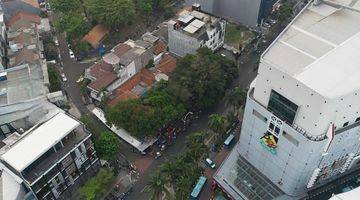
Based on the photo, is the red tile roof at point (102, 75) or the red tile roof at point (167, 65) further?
the red tile roof at point (167, 65)

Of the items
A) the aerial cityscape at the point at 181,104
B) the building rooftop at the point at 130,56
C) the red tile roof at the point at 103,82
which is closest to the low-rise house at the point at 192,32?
the aerial cityscape at the point at 181,104

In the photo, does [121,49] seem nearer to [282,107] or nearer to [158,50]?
[158,50]

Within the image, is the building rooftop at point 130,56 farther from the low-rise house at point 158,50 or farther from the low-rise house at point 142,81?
the low-rise house at point 158,50

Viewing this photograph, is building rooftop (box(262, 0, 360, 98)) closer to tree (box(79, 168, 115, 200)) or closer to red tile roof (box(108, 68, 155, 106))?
tree (box(79, 168, 115, 200))

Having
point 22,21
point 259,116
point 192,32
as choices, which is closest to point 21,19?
point 22,21

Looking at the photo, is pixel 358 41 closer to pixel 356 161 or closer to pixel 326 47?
pixel 326 47

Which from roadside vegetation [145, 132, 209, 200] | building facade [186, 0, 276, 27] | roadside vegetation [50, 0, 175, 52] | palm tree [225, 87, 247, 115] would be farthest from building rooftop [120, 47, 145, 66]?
building facade [186, 0, 276, 27]
